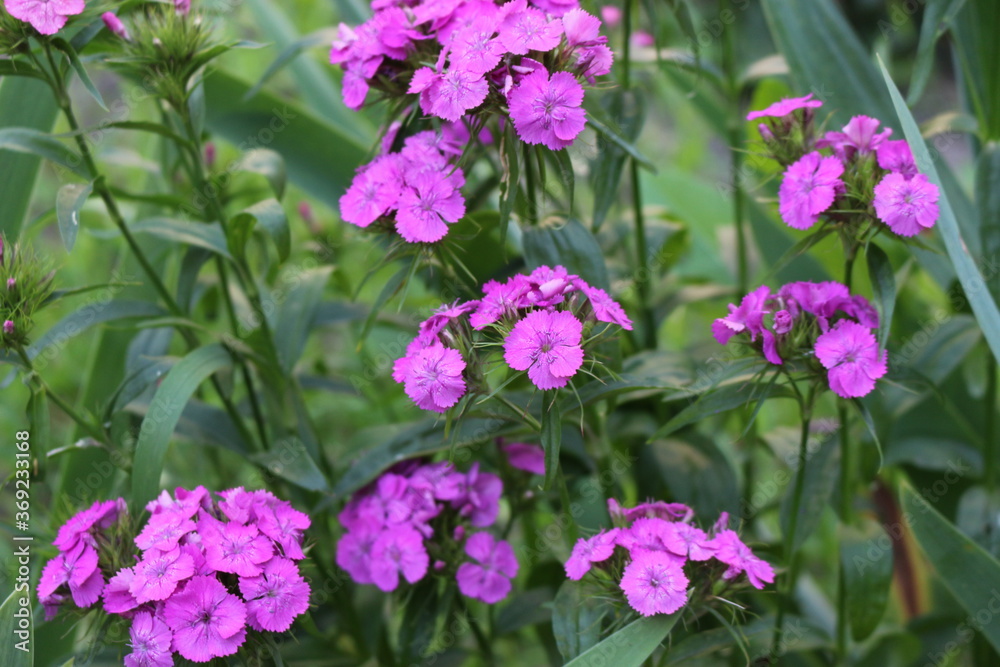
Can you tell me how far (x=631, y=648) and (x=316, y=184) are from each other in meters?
1.16

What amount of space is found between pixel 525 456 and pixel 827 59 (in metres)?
0.94

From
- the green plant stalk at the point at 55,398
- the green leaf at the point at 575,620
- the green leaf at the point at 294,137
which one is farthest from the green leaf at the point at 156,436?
the green leaf at the point at 294,137

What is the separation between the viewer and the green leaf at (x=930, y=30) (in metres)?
1.36

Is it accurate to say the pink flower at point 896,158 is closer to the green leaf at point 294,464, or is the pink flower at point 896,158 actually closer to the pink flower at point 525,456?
the pink flower at point 525,456

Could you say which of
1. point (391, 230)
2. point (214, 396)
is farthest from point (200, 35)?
point (214, 396)

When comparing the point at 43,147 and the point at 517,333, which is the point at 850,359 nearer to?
the point at 517,333

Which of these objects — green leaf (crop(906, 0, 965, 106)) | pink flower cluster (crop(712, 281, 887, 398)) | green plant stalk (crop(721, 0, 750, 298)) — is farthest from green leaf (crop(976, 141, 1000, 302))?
pink flower cluster (crop(712, 281, 887, 398))

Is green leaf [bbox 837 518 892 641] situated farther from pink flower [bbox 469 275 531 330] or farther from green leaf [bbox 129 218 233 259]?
green leaf [bbox 129 218 233 259]

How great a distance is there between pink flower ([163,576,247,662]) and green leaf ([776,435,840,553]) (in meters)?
0.76

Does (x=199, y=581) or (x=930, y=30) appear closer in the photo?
(x=199, y=581)

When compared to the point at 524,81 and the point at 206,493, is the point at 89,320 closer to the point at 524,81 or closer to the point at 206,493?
the point at 206,493

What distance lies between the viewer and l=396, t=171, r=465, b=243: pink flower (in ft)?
3.50

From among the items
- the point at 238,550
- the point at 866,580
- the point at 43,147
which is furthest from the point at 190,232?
the point at 866,580

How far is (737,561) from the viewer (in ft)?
3.42
